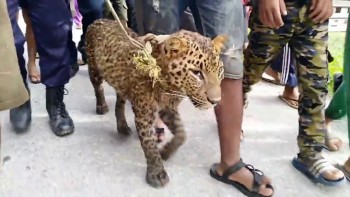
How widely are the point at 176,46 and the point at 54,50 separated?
1.24 meters

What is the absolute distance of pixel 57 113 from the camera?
354 centimetres

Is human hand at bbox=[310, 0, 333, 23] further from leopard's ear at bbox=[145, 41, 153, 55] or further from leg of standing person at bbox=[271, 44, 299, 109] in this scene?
leg of standing person at bbox=[271, 44, 299, 109]

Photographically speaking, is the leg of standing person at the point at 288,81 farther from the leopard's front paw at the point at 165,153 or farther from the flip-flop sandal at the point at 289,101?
the leopard's front paw at the point at 165,153

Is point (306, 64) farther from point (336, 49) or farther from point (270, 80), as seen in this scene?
point (336, 49)

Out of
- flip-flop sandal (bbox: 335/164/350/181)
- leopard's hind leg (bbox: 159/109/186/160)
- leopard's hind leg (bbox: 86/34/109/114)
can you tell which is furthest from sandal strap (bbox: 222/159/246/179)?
leopard's hind leg (bbox: 86/34/109/114)

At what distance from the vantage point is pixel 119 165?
10.3ft

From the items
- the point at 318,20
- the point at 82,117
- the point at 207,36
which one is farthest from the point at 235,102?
the point at 82,117

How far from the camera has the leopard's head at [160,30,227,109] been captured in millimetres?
2438

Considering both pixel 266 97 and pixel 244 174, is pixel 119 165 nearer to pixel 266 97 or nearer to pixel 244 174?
pixel 244 174

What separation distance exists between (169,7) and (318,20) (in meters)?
0.84

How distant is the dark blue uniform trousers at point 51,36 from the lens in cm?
322

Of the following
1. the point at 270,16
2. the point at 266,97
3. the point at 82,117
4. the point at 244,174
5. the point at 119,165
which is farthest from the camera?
the point at 266,97

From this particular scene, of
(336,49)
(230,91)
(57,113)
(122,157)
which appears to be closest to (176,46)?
(230,91)

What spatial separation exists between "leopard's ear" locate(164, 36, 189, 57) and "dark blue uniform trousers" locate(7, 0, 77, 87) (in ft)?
3.71
